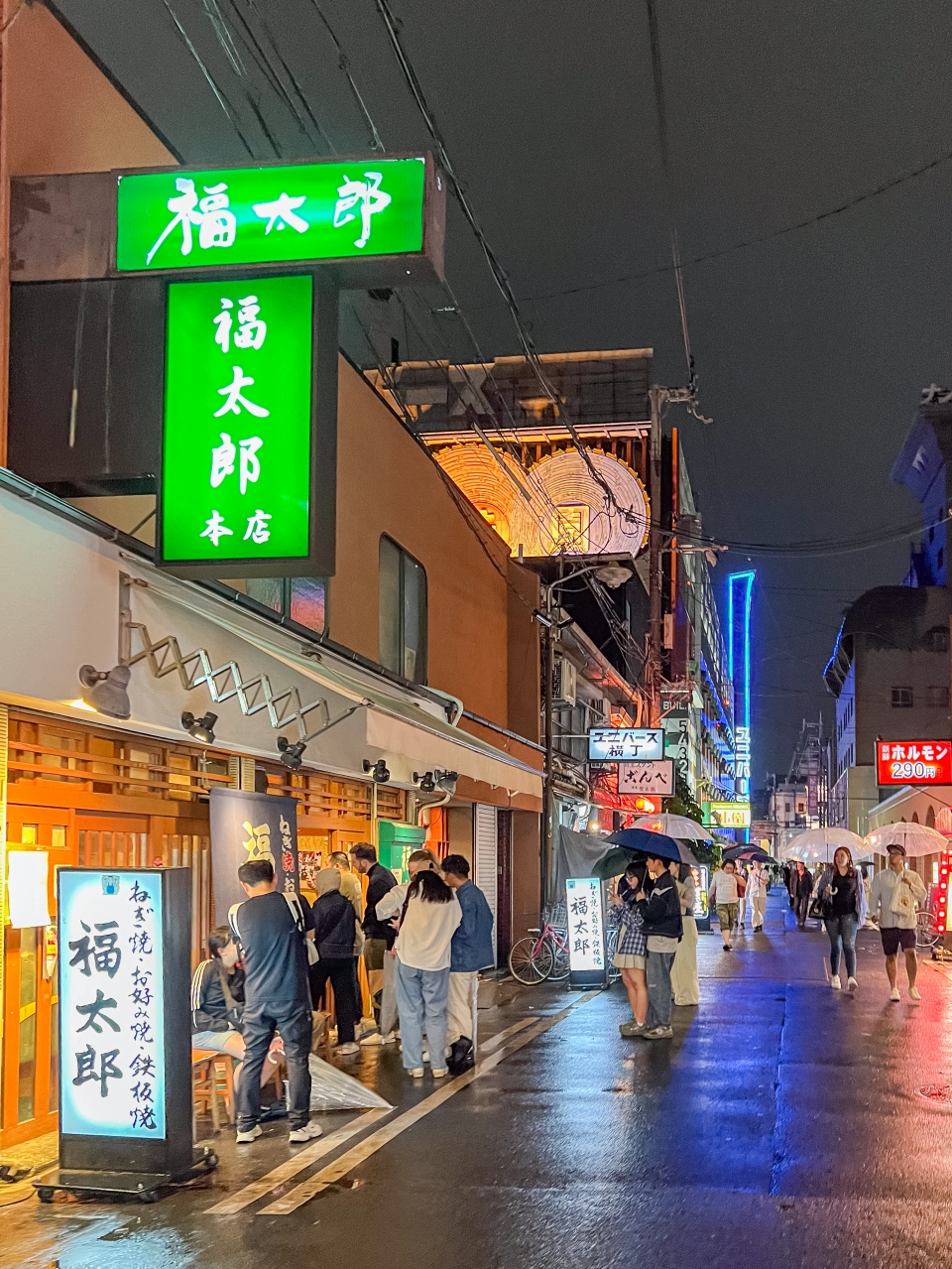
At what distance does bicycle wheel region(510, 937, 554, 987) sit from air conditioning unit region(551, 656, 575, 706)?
11.1 m

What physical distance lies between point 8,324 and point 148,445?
1.33m

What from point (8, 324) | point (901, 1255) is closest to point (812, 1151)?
point (901, 1255)

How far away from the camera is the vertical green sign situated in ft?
31.4

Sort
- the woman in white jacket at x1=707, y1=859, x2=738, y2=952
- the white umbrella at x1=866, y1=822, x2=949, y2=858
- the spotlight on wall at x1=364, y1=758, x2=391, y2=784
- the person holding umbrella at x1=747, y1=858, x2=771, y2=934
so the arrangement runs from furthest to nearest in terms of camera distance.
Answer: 1. the person holding umbrella at x1=747, y1=858, x2=771, y2=934
2. the woman in white jacket at x1=707, y1=859, x2=738, y2=952
3. the white umbrella at x1=866, y1=822, x2=949, y2=858
4. the spotlight on wall at x1=364, y1=758, x2=391, y2=784

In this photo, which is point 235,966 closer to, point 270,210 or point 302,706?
point 302,706

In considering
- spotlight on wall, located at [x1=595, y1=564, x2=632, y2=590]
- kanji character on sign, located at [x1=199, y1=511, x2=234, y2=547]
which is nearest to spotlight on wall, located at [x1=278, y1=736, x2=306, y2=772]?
kanji character on sign, located at [x1=199, y1=511, x2=234, y2=547]

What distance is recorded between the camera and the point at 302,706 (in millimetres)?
13867

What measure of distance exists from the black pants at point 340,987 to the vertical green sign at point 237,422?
4674mm

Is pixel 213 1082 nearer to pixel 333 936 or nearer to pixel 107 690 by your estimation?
pixel 333 936

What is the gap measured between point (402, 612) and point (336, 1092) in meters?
10.2

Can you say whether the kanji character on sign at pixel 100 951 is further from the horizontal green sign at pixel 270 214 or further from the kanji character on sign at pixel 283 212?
the kanji character on sign at pixel 283 212

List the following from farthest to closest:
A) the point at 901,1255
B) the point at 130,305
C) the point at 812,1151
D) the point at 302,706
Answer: the point at 302,706, the point at 130,305, the point at 812,1151, the point at 901,1255

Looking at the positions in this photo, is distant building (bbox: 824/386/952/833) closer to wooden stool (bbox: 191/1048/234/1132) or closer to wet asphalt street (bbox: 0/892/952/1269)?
wet asphalt street (bbox: 0/892/952/1269)

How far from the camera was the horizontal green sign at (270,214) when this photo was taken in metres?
9.48
